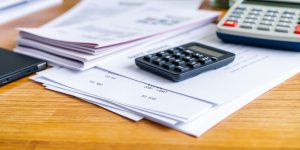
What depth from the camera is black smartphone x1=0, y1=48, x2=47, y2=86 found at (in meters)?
0.51

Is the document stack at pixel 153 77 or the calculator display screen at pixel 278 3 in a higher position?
the calculator display screen at pixel 278 3

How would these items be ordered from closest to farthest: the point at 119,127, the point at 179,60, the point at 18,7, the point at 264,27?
the point at 119,127, the point at 179,60, the point at 264,27, the point at 18,7

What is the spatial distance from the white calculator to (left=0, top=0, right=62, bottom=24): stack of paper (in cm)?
46

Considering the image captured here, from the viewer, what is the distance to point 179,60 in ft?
1.64

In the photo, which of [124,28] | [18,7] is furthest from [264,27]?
[18,7]

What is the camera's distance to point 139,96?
444 millimetres

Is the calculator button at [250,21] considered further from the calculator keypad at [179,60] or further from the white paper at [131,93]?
the white paper at [131,93]

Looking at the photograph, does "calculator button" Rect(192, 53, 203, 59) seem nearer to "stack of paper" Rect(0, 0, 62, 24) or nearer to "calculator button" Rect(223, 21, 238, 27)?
"calculator button" Rect(223, 21, 238, 27)

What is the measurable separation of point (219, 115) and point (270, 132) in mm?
54

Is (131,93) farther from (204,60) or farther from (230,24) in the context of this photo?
(230,24)

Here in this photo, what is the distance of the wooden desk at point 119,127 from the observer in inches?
14.3

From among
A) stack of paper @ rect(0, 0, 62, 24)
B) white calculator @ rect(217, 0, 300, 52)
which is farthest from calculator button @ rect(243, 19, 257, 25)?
stack of paper @ rect(0, 0, 62, 24)

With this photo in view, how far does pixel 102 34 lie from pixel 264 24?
0.26 meters

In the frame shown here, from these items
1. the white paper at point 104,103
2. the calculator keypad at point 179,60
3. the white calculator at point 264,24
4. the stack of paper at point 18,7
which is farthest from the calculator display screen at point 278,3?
the stack of paper at point 18,7
